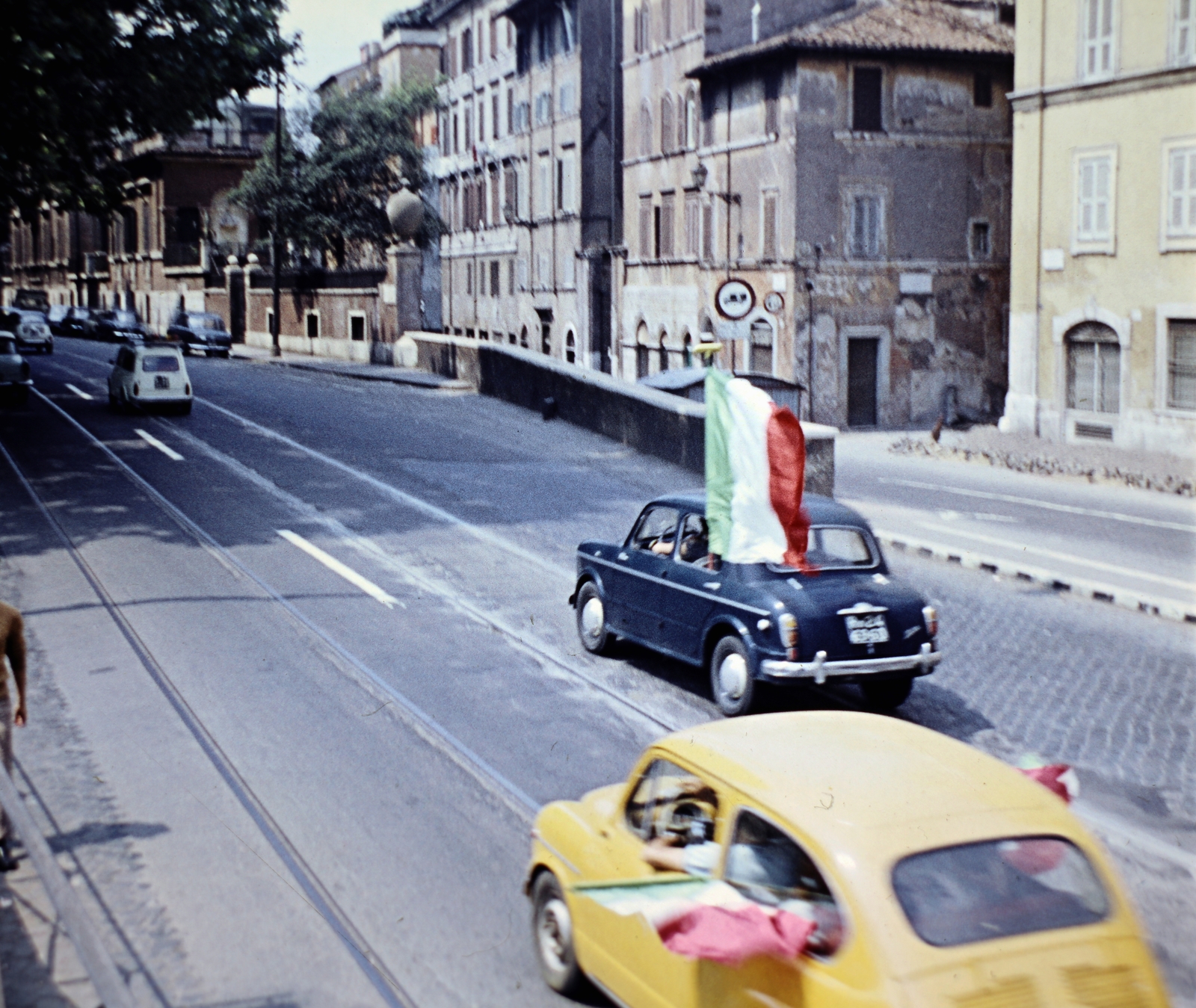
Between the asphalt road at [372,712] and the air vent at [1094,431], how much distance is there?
11.5 meters

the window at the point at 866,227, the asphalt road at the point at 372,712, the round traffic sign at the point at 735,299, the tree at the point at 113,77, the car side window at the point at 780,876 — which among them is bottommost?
the asphalt road at the point at 372,712

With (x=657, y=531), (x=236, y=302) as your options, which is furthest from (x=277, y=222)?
(x=657, y=531)

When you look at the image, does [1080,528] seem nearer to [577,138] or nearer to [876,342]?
[876,342]

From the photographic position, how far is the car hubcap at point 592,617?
13312 millimetres

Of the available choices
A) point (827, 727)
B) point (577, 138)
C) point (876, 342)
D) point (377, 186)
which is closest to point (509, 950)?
point (827, 727)

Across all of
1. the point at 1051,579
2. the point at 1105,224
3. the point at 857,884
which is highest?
the point at 1105,224

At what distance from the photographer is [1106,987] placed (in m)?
5.08

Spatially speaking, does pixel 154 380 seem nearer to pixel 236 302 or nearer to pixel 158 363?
pixel 158 363

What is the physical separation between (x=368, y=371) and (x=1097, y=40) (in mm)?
22470

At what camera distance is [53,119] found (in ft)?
82.7

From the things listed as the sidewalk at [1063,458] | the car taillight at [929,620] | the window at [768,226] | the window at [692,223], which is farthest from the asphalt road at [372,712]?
the window at [692,223]

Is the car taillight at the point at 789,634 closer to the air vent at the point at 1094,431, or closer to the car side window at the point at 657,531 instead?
the car side window at the point at 657,531

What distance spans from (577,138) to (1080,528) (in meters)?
37.5

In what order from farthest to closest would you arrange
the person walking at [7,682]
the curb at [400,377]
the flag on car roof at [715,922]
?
1. the curb at [400,377]
2. the person walking at [7,682]
3. the flag on car roof at [715,922]
